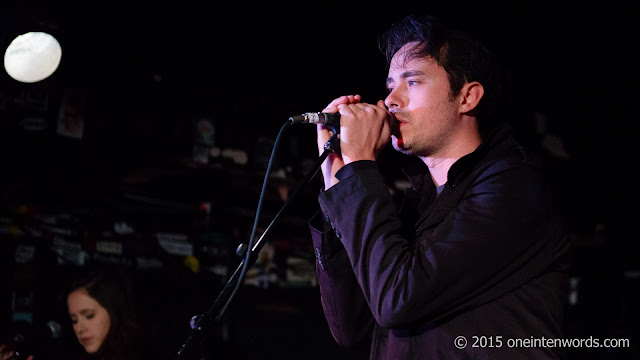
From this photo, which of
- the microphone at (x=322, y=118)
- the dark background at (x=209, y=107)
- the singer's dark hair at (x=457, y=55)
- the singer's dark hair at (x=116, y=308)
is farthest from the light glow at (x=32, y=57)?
the microphone at (x=322, y=118)

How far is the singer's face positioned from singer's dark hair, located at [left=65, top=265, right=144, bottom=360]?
8.40 ft

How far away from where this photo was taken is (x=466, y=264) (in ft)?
4.36

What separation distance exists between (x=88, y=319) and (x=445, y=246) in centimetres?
295

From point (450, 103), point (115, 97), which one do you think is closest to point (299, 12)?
point (115, 97)

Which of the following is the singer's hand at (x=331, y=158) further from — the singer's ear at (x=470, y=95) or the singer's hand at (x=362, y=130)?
the singer's ear at (x=470, y=95)

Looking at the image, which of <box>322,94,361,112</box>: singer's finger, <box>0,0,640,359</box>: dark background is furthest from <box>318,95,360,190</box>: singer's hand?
<box>0,0,640,359</box>: dark background

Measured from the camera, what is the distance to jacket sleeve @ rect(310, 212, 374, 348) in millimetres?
1673

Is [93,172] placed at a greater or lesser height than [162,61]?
lesser

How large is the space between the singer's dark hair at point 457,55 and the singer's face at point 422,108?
0.04m

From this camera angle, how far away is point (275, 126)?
16.5ft

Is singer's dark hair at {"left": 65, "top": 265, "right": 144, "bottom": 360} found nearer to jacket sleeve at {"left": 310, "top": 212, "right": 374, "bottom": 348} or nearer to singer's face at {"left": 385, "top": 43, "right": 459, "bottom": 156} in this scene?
jacket sleeve at {"left": 310, "top": 212, "right": 374, "bottom": 348}

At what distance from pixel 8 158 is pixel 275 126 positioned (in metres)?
1.98

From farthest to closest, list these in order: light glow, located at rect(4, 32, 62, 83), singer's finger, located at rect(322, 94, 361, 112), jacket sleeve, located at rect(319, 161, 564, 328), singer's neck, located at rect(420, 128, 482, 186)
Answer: light glow, located at rect(4, 32, 62, 83)
singer's neck, located at rect(420, 128, 482, 186)
singer's finger, located at rect(322, 94, 361, 112)
jacket sleeve, located at rect(319, 161, 564, 328)

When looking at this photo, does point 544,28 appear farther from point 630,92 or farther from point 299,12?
point 299,12
